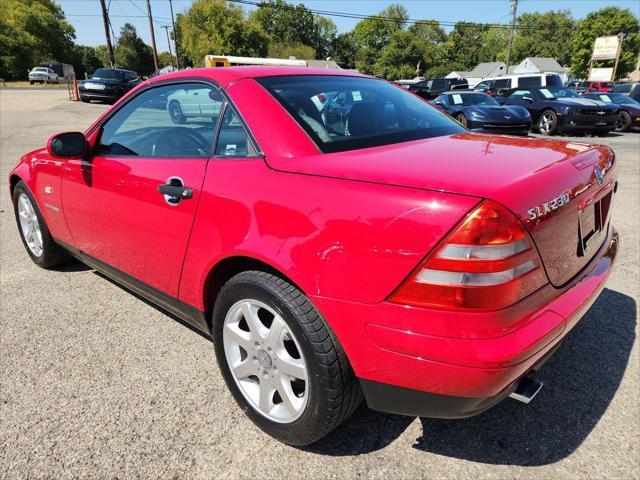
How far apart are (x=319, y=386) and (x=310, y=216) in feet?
2.07

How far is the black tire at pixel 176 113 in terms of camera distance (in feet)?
8.45

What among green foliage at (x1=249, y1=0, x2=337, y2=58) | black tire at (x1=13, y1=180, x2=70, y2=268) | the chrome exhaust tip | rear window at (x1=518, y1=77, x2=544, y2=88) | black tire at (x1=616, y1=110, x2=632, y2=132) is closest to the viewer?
the chrome exhaust tip

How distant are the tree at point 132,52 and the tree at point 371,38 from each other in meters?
46.8

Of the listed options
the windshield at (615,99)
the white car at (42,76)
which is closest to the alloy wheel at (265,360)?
the windshield at (615,99)

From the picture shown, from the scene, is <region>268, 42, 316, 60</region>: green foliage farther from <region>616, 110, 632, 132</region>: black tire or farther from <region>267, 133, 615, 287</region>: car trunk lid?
<region>267, 133, 615, 287</region>: car trunk lid

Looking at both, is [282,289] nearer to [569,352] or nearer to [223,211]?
[223,211]

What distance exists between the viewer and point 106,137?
2.88 m

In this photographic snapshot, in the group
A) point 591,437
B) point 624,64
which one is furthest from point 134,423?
point 624,64

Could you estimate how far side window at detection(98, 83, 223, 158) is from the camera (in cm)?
230

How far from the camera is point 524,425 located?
2100 mm

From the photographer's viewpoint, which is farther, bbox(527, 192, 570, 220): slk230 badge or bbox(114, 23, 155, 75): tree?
bbox(114, 23, 155, 75): tree

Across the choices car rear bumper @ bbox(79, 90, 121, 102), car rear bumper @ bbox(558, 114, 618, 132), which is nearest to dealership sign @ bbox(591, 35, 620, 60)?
car rear bumper @ bbox(558, 114, 618, 132)

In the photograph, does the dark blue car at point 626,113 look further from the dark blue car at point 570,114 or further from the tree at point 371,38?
the tree at point 371,38

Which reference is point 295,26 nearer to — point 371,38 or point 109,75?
point 371,38
